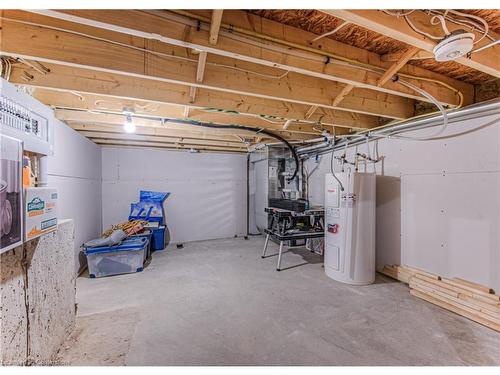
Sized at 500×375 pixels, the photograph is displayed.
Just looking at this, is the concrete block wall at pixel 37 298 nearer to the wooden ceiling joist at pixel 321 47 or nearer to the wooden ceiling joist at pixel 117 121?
the wooden ceiling joist at pixel 117 121

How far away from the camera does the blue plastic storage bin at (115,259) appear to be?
2975 millimetres

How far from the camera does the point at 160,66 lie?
1638 millimetres

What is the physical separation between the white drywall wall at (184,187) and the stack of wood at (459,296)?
11.6ft

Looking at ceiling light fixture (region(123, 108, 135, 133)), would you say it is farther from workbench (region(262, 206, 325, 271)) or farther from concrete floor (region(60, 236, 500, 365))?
workbench (region(262, 206, 325, 271))

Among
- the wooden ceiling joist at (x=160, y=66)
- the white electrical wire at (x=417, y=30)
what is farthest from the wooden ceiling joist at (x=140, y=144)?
the white electrical wire at (x=417, y=30)

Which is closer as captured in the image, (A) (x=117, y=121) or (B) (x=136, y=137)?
(A) (x=117, y=121)

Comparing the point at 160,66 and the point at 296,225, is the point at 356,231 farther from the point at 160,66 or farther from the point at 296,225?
the point at 160,66

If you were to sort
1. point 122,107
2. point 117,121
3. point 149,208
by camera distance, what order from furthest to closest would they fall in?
1. point 149,208
2. point 117,121
3. point 122,107

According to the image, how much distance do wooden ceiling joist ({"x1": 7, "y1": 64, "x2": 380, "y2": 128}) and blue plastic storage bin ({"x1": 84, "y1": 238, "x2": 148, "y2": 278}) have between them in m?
2.02

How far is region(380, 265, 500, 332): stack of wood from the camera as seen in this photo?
1.96 metres

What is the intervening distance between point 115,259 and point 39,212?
208 cm

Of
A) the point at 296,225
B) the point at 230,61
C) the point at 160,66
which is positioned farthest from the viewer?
the point at 296,225

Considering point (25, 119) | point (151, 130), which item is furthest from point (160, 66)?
point (151, 130)

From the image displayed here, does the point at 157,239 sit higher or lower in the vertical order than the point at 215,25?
lower
